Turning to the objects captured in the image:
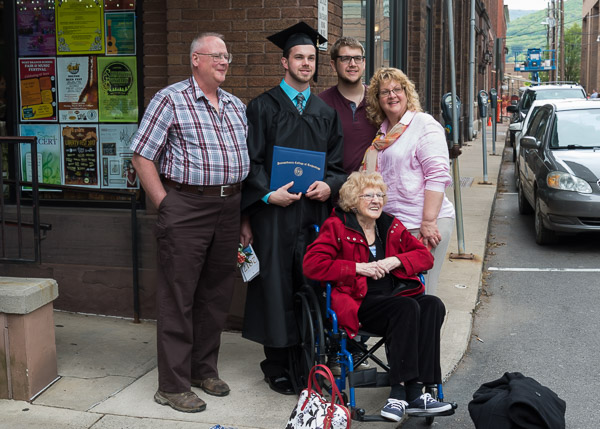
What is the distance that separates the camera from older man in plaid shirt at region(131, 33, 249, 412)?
176 inches

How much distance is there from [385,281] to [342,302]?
374 millimetres

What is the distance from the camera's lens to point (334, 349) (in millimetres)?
4465

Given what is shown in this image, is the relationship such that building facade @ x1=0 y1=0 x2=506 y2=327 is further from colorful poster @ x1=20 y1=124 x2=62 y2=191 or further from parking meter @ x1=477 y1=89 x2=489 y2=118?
parking meter @ x1=477 y1=89 x2=489 y2=118

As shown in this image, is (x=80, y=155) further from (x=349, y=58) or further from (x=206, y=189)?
(x=349, y=58)

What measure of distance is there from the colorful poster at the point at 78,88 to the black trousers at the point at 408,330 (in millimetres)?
3407

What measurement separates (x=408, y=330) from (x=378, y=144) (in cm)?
124

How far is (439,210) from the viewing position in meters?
4.80

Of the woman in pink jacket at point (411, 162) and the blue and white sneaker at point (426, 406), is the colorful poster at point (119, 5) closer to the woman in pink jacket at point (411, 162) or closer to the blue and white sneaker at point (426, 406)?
the woman in pink jacket at point (411, 162)

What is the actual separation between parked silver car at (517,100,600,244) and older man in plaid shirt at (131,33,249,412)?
223 inches

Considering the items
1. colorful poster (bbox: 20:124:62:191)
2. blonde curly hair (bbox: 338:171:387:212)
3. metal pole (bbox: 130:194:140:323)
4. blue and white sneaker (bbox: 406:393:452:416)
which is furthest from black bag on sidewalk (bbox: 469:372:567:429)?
colorful poster (bbox: 20:124:62:191)

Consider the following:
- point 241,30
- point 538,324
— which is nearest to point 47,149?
point 241,30

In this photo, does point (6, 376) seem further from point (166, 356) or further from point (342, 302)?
point (342, 302)

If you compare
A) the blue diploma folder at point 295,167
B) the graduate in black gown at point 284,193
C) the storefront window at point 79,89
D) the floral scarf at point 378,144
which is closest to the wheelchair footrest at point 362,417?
the graduate in black gown at point 284,193

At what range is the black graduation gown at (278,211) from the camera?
15.5 feet
